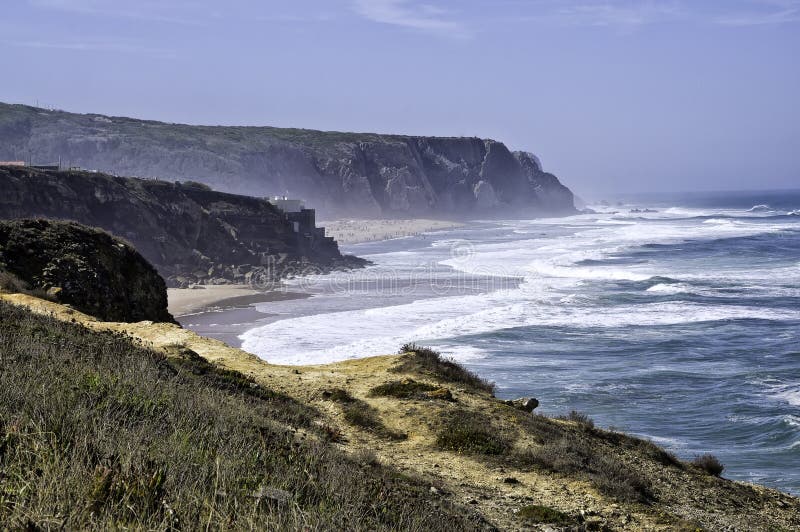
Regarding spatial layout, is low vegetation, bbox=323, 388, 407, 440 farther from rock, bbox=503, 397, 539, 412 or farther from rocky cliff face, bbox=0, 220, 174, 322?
rocky cliff face, bbox=0, 220, 174, 322

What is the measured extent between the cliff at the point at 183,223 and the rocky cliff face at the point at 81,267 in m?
28.1

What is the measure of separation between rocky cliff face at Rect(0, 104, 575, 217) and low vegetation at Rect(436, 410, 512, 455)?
9973 cm

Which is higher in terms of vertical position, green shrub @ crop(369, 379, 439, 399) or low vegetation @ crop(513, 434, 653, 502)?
green shrub @ crop(369, 379, 439, 399)

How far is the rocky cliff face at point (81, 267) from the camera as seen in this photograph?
1855cm

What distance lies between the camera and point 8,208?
1905 inches

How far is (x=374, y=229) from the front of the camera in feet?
351

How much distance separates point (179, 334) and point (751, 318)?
25.7m

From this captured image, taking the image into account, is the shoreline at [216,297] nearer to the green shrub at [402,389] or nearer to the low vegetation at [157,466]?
the green shrub at [402,389]

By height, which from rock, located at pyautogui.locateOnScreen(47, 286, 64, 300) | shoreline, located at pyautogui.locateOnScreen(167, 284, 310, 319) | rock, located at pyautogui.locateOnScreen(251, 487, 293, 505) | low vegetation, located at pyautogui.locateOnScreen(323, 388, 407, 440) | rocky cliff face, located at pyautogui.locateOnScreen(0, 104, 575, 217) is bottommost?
shoreline, located at pyautogui.locateOnScreen(167, 284, 310, 319)

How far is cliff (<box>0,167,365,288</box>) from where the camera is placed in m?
51.2

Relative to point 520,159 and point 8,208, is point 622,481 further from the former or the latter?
point 520,159

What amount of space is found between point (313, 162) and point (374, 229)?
26.3 metres

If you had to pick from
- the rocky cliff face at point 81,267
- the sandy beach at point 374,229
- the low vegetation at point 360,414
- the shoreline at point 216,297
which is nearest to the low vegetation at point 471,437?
the low vegetation at point 360,414

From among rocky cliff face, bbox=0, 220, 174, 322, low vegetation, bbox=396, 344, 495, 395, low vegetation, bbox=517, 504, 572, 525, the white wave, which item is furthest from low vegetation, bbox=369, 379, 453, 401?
the white wave
